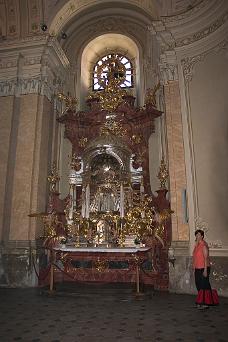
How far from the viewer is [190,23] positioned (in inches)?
317

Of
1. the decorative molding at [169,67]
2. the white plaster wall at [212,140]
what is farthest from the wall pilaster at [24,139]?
the white plaster wall at [212,140]

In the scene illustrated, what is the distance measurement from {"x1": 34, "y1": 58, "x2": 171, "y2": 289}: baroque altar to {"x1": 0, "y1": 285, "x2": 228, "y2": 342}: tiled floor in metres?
1.08

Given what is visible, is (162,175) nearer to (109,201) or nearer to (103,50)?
Answer: (109,201)

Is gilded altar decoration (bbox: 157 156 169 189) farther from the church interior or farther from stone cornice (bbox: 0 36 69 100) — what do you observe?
stone cornice (bbox: 0 36 69 100)

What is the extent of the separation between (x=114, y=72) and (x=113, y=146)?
266cm

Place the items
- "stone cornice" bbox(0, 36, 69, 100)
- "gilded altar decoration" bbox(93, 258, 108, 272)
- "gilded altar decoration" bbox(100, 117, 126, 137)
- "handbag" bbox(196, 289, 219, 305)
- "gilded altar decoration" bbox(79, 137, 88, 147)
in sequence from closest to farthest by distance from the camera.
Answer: "handbag" bbox(196, 289, 219, 305), "gilded altar decoration" bbox(93, 258, 108, 272), "stone cornice" bbox(0, 36, 69, 100), "gilded altar decoration" bbox(100, 117, 126, 137), "gilded altar decoration" bbox(79, 137, 88, 147)

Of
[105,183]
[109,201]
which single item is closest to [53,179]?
[105,183]

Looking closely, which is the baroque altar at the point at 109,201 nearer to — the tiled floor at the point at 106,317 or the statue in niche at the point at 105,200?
the statue in niche at the point at 105,200

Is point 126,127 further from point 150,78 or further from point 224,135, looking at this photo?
point 224,135

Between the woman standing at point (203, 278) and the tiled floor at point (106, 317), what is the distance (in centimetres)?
16

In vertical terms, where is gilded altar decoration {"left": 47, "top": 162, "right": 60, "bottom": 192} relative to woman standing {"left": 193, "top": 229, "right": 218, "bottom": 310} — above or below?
above

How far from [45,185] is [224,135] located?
4.95m

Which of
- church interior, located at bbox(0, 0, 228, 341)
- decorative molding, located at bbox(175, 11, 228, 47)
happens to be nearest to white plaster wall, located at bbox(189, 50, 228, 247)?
church interior, located at bbox(0, 0, 228, 341)

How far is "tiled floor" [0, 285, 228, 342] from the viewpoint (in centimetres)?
391
